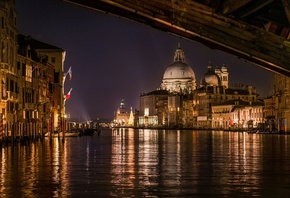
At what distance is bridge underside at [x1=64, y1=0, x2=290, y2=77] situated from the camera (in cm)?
812

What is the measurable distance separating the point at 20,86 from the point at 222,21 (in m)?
45.1

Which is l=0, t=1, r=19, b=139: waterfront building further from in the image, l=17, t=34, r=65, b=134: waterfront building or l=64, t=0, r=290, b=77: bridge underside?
l=64, t=0, r=290, b=77: bridge underside

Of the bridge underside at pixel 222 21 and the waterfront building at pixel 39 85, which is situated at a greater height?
the waterfront building at pixel 39 85

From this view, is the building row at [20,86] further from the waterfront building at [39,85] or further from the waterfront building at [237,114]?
the waterfront building at [237,114]

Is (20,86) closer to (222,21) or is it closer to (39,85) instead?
(39,85)

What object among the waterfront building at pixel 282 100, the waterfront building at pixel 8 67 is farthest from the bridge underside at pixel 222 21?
the waterfront building at pixel 282 100

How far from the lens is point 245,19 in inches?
333

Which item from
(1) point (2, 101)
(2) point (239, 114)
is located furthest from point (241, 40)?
(2) point (239, 114)

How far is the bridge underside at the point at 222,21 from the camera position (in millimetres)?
8117

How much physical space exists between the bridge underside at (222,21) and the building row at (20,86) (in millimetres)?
32662

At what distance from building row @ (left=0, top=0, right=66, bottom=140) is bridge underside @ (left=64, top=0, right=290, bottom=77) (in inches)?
1286

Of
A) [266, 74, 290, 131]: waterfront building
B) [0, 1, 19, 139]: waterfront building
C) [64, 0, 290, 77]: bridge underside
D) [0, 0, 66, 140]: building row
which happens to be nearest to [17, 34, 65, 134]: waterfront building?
[0, 0, 66, 140]: building row

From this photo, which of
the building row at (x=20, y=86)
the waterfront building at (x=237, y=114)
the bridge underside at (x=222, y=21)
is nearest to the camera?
the bridge underside at (x=222, y=21)

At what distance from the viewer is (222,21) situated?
323 inches
